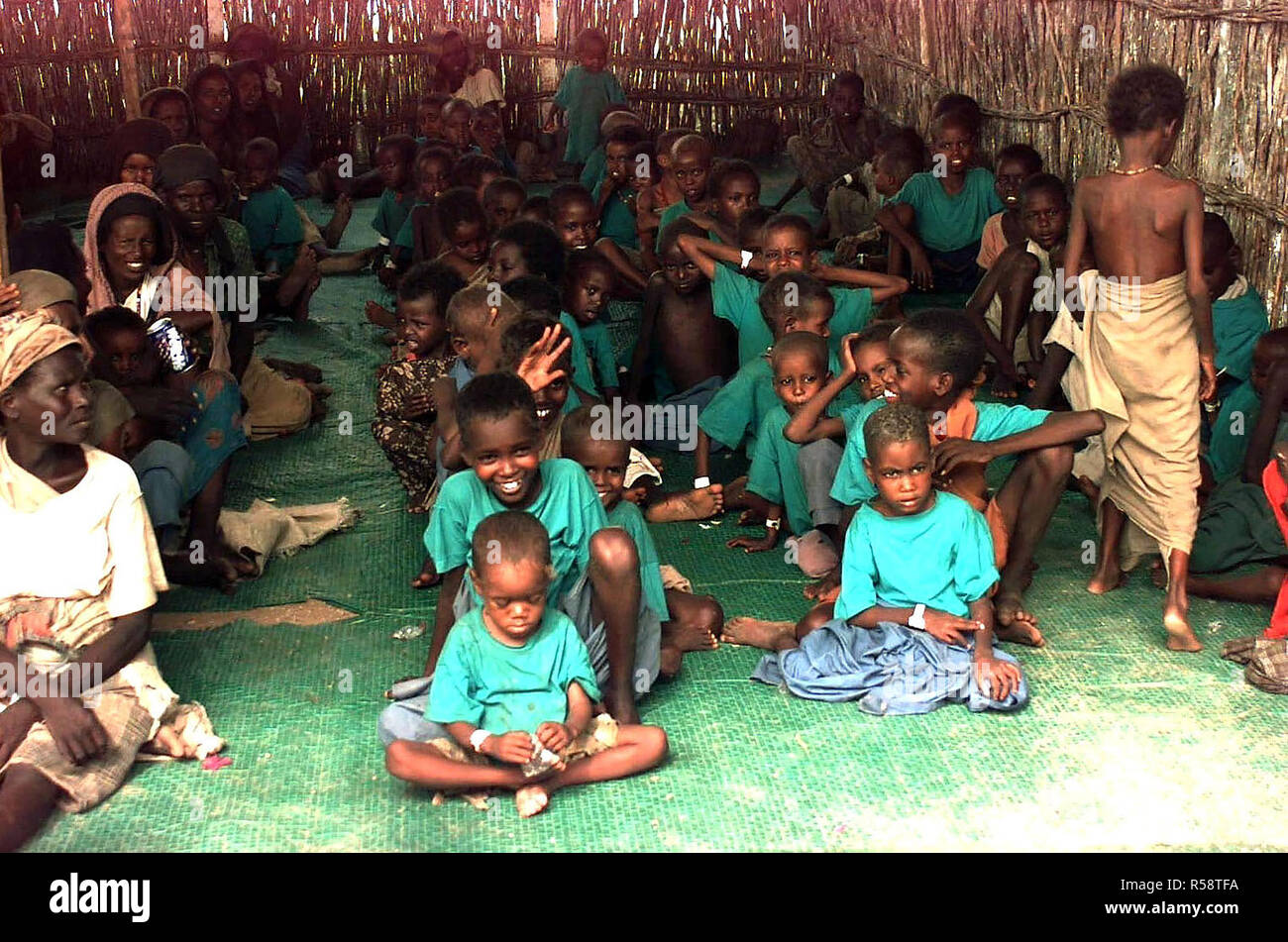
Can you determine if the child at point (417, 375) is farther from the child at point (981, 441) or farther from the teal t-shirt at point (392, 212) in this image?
the teal t-shirt at point (392, 212)

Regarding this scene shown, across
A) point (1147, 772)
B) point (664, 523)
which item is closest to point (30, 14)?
point (664, 523)

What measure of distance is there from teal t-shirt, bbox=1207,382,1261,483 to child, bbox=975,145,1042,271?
160 cm

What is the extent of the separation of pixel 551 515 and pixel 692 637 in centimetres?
64

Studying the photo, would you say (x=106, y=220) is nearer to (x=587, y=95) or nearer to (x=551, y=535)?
(x=551, y=535)

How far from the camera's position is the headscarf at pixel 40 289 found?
149 inches

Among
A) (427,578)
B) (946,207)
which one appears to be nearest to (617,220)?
(946,207)

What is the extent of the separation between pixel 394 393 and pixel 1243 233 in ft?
9.94

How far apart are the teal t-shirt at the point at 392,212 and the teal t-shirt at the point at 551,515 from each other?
4386 millimetres

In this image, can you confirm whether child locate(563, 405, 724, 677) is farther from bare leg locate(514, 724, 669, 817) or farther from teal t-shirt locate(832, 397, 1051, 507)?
teal t-shirt locate(832, 397, 1051, 507)

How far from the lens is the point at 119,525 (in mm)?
3340

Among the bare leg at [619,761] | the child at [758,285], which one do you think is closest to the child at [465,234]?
the child at [758,285]

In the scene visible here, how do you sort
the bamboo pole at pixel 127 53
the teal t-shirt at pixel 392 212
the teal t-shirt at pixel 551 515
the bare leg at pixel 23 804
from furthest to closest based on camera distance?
the bamboo pole at pixel 127 53 → the teal t-shirt at pixel 392 212 → the teal t-shirt at pixel 551 515 → the bare leg at pixel 23 804

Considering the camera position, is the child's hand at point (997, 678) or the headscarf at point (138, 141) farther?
the headscarf at point (138, 141)

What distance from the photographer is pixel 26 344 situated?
10.6ft
